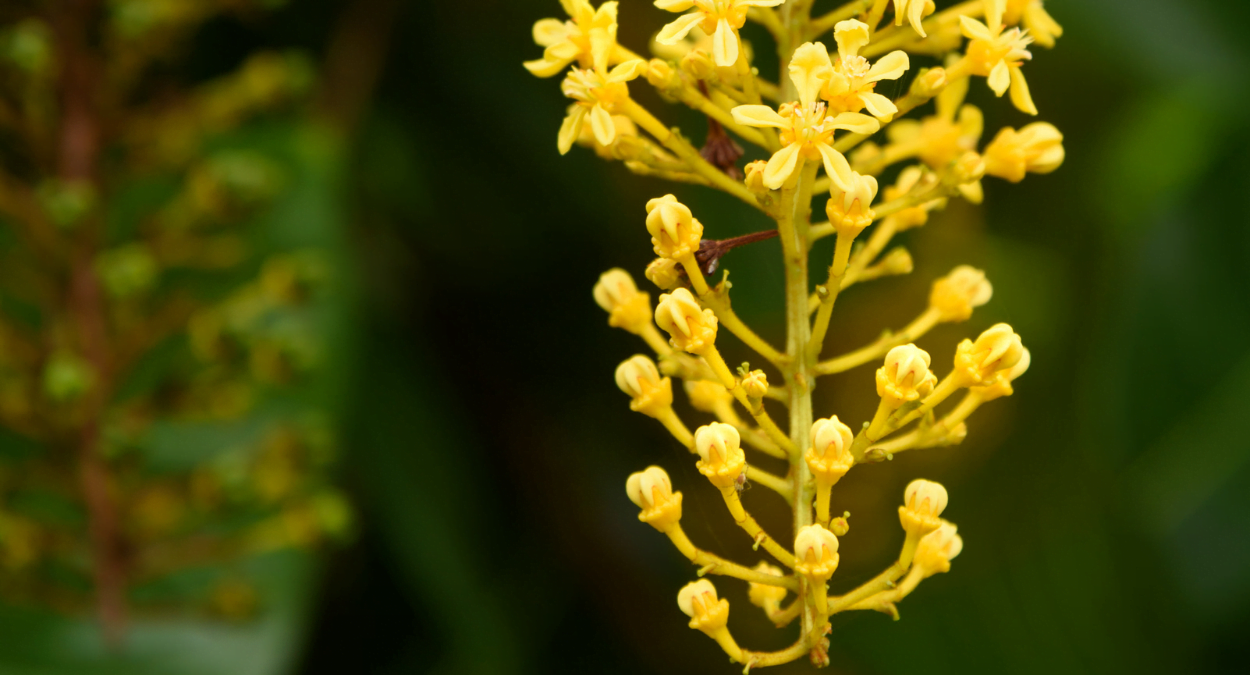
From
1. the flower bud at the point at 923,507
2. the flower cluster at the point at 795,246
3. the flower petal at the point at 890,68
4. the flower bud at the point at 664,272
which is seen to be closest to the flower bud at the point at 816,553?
the flower cluster at the point at 795,246

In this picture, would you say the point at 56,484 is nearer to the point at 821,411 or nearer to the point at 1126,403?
the point at 821,411

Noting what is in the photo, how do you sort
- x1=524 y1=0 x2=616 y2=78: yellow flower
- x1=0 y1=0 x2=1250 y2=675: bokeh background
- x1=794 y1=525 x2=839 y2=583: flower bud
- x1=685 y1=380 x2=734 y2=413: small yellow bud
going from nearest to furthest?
x1=794 y1=525 x2=839 y2=583: flower bud < x1=524 y1=0 x2=616 y2=78: yellow flower < x1=685 y1=380 x2=734 y2=413: small yellow bud < x1=0 y1=0 x2=1250 y2=675: bokeh background

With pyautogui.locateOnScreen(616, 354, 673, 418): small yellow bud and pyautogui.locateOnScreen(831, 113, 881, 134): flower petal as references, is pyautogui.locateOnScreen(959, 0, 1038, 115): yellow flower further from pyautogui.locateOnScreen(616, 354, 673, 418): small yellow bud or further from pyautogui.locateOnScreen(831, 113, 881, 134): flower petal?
pyautogui.locateOnScreen(616, 354, 673, 418): small yellow bud

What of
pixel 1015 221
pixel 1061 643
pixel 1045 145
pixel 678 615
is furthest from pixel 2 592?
pixel 1015 221

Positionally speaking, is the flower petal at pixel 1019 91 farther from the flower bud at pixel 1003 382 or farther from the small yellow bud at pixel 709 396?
the small yellow bud at pixel 709 396

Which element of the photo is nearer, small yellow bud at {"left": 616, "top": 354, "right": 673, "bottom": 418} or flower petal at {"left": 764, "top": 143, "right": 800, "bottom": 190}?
flower petal at {"left": 764, "top": 143, "right": 800, "bottom": 190}

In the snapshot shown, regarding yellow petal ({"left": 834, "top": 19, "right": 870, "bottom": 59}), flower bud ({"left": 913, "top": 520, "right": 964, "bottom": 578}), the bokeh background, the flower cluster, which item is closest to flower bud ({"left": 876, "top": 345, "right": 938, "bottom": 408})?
the flower cluster

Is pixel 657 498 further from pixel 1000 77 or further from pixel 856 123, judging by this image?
pixel 1000 77
